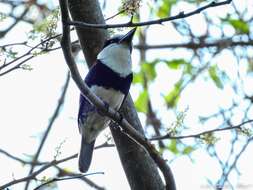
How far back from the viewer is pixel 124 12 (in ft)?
7.49

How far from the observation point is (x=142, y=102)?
4352mm

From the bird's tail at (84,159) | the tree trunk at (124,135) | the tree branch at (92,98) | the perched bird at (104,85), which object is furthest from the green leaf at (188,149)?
the tree branch at (92,98)

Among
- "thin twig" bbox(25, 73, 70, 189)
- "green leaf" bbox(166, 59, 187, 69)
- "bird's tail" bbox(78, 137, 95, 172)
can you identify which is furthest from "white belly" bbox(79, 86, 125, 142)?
"green leaf" bbox(166, 59, 187, 69)

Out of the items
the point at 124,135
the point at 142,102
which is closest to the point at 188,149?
the point at 142,102

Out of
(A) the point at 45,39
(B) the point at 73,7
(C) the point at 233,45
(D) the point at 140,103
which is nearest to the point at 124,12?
(A) the point at 45,39

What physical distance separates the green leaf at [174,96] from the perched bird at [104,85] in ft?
3.23

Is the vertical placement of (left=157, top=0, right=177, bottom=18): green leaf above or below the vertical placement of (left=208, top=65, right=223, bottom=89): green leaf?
above

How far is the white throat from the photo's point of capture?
3.42m

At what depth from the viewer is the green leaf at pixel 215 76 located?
441 cm

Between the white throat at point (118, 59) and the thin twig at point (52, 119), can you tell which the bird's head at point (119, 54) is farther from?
the thin twig at point (52, 119)

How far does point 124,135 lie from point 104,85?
657 mm

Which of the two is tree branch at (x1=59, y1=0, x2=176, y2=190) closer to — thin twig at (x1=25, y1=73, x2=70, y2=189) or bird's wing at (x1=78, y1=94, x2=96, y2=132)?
bird's wing at (x1=78, y1=94, x2=96, y2=132)

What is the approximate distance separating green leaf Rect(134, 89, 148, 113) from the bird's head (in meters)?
0.67

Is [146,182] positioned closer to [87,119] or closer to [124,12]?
[124,12]
